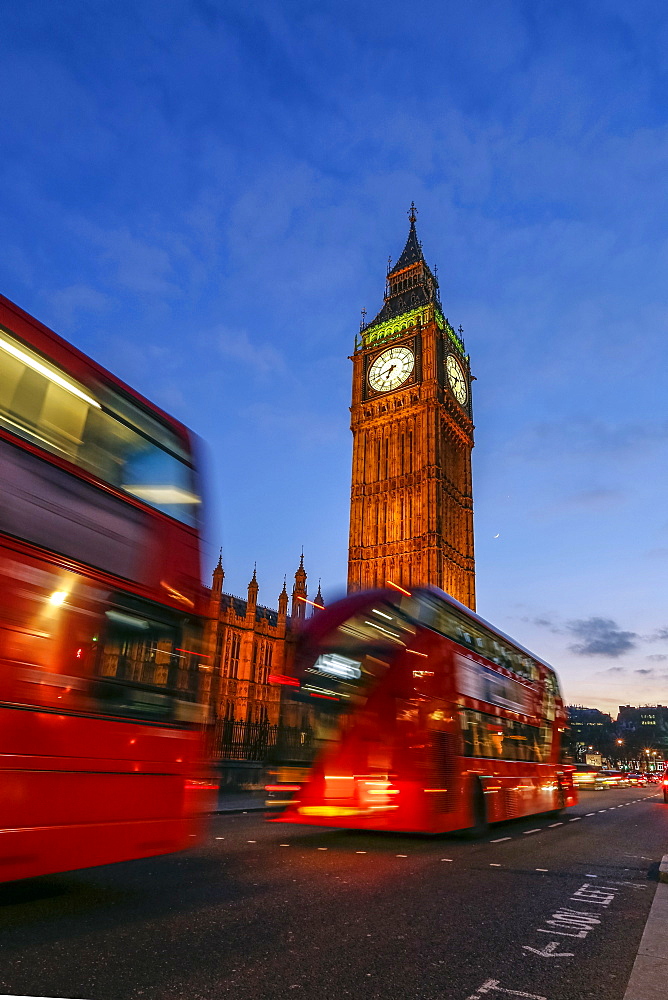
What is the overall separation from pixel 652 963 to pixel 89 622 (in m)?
4.56

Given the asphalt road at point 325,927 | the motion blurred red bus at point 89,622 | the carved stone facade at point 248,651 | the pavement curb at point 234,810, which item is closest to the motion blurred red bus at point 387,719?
the asphalt road at point 325,927

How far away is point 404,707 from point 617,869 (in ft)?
10.9

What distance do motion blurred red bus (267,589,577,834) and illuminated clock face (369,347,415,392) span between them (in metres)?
51.0

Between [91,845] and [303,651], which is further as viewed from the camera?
[303,651]

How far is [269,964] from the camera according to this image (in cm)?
384

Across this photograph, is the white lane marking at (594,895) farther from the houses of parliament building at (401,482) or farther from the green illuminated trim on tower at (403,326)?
the green illuminated trim on tower at (403,326)

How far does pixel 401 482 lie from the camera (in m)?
57.0

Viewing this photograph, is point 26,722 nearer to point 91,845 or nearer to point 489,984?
point 91,845

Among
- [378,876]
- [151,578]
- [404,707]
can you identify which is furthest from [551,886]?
[151,578]

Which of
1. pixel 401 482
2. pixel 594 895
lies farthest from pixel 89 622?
pixel 401 482

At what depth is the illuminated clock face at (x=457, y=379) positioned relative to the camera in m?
61.3

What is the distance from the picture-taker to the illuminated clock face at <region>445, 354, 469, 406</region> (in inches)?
2414

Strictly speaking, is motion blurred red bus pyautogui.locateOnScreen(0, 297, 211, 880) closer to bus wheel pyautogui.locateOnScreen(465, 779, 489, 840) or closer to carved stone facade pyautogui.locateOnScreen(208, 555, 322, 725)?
bus wheel pyautogui.locateOnScreen(465, 779, 489, 840)

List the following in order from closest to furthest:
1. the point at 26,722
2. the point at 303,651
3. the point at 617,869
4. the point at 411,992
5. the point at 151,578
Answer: the point at 411,992, the point at 26,722, the point at 151,578, the point at 617,869, the point at 303,651
